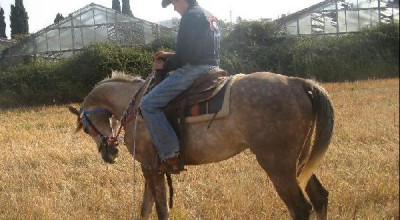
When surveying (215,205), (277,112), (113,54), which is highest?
(113,54)

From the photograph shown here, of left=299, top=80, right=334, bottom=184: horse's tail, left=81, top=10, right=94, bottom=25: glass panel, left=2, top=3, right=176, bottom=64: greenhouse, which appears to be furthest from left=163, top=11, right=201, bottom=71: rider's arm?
left=81, top=10, right=94, bottom=25: glass panel

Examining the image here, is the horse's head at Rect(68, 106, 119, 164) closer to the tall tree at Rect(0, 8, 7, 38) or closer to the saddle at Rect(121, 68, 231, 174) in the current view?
the saddle at Rect(121, 68, 231, 174)

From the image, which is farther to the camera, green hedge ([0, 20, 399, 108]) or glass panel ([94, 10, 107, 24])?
glass panel ([94, 10, 107, 24])

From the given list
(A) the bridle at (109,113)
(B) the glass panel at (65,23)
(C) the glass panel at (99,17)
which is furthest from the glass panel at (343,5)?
(A) the bridle at (109,113)

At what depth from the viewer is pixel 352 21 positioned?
28828mm

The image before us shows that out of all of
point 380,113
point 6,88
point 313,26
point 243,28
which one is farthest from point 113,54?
point 380,113

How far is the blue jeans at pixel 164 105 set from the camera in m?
4.59

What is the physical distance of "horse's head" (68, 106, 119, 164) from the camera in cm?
566

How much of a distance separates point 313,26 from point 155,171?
91.7 feet

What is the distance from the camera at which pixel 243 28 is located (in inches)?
1264

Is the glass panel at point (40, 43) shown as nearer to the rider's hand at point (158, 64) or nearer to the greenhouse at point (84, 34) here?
the greenhouse at point (84, 34)

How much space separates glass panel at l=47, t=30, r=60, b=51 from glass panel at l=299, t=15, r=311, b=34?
18.1m

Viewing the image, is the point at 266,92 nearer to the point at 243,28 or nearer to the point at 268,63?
the point at 268,63

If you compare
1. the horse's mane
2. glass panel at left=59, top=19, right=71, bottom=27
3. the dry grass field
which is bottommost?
the dry grass field
